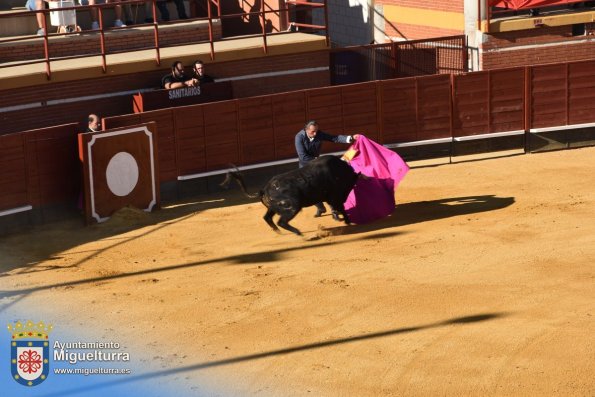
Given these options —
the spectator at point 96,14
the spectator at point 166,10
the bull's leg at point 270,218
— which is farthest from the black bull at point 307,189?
the spectator at point 166,10

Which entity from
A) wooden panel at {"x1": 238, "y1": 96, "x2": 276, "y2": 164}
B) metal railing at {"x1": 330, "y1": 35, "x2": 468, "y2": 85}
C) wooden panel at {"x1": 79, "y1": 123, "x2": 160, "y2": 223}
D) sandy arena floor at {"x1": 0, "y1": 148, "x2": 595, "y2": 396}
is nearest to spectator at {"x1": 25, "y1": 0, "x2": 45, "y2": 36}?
wooden panel at {"x1": 238, "y1": 96, "x2": 276, "y2": 164}

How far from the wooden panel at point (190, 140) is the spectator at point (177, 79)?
1231mm

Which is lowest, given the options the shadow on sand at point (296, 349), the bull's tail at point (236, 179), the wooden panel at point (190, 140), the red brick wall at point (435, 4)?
the shadow on sand at point (296, 349)

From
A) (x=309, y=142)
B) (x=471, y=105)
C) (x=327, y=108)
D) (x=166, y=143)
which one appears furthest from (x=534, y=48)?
(x=166, y=143)

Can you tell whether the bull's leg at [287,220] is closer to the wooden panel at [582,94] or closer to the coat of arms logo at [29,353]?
the coat of arms logo at [29,353]

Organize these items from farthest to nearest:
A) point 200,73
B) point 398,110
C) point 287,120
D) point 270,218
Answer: point 398,110
point 200,73
point 287,120
point 270,218

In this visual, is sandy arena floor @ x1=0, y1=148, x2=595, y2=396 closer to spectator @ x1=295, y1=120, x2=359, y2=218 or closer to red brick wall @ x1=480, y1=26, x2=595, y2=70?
spectator @ x1=295, y1=120, x2=359, y2=218

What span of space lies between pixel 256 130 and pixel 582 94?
6.13 meters

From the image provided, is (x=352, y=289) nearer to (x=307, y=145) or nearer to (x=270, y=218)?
(x=270, y=218)

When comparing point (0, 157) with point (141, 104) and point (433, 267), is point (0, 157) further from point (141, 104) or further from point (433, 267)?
point (433, 267)

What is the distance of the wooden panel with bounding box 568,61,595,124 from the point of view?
70.5 ft

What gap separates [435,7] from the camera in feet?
79.2

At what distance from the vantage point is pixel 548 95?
70.6 ft

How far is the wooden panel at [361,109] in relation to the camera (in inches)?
814
